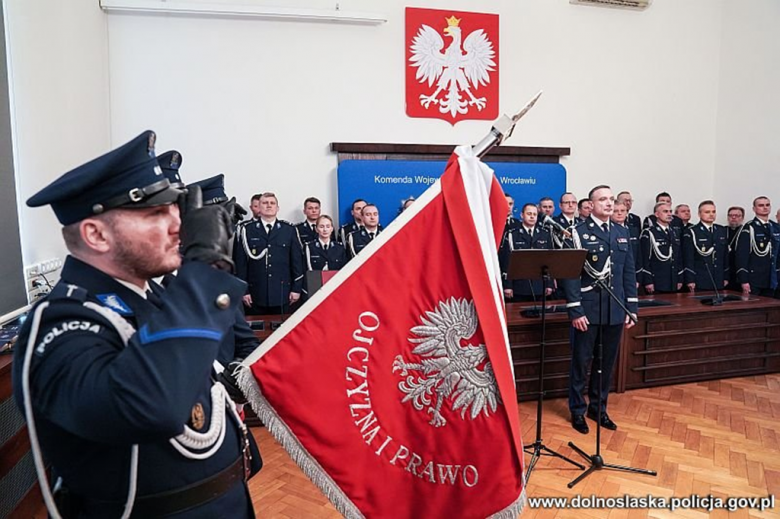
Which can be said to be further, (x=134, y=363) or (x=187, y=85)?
(x=187, y=85)

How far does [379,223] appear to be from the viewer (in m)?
6.07

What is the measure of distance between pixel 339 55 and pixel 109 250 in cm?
565

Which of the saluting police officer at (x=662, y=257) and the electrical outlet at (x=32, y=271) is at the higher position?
the electrical outlet at (x=32, y=271)

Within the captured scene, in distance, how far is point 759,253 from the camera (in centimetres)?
602

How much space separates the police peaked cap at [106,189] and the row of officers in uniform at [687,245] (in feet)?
16.9

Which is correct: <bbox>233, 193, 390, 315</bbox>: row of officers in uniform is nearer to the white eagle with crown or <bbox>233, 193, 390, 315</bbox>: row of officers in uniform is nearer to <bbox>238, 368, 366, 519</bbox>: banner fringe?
the white eagle with crown

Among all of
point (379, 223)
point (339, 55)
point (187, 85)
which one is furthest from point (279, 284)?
point (339, 55)

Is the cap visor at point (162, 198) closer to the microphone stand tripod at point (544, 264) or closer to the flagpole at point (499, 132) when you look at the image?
the flagpole at point (499, 132)

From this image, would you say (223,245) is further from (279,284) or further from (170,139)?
(170,139)

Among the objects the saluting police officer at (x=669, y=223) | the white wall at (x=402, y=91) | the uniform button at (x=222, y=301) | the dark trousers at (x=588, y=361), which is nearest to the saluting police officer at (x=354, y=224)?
the white wall at (x=402, y=91)

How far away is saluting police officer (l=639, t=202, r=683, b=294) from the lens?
631 cm

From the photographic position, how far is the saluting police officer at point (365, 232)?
545cm

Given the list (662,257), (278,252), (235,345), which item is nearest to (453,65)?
(278,252)

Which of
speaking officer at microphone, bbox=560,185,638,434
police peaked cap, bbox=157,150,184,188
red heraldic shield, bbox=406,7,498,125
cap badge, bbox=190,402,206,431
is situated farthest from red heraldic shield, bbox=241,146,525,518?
red heraldic shield, bbox=406,7,498,125
